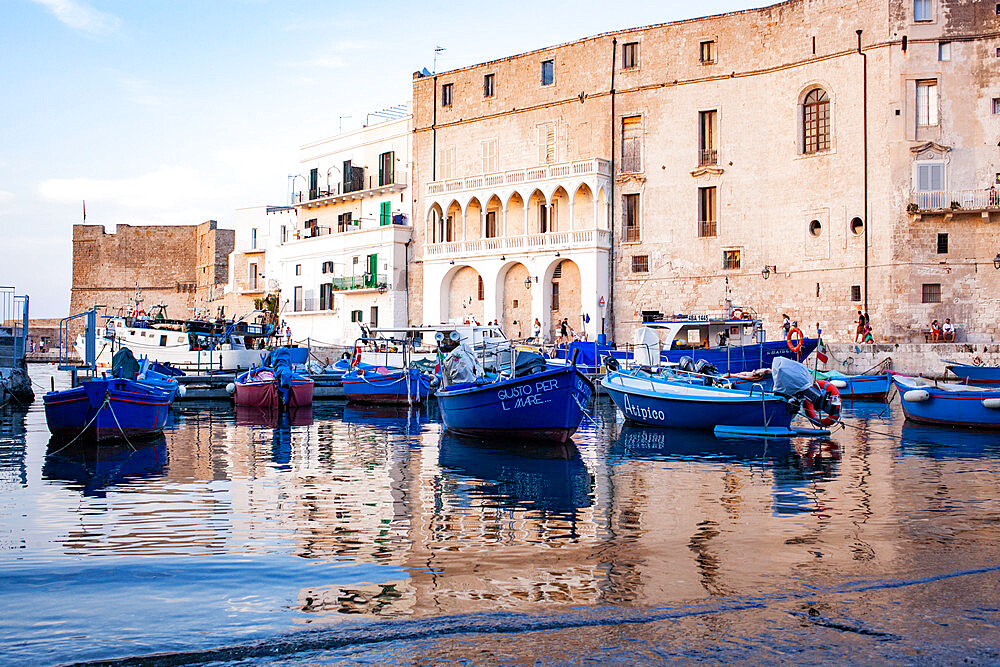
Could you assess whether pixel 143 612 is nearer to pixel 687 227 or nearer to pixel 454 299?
pixel 687 227

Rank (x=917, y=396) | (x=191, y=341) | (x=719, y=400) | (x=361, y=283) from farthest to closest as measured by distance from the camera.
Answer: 1. (x=361, y=283)
2. (x=191, y=341)
3. (x=917, y=396)
4. (x=719, y=400)

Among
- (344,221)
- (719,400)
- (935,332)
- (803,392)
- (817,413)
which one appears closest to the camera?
(803,392)

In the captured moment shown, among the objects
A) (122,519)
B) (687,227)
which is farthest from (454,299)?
(122,519)

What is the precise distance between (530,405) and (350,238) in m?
31.5

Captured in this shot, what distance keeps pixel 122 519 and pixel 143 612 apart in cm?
385

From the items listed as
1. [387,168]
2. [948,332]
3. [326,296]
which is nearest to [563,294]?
[387,168]

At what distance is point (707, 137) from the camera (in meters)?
37.9

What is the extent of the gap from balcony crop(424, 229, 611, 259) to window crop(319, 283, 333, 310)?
754cm

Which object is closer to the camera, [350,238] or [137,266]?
[350,238]

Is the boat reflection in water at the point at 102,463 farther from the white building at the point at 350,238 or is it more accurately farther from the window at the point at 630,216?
the white building at the point at 350,238

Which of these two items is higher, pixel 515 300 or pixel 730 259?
pixel 730 259

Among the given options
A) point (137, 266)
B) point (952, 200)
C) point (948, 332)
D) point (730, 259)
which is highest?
point (137, 266)

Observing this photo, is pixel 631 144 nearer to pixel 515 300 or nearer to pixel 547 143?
pixel 547 143

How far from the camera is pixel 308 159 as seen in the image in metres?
51.2
